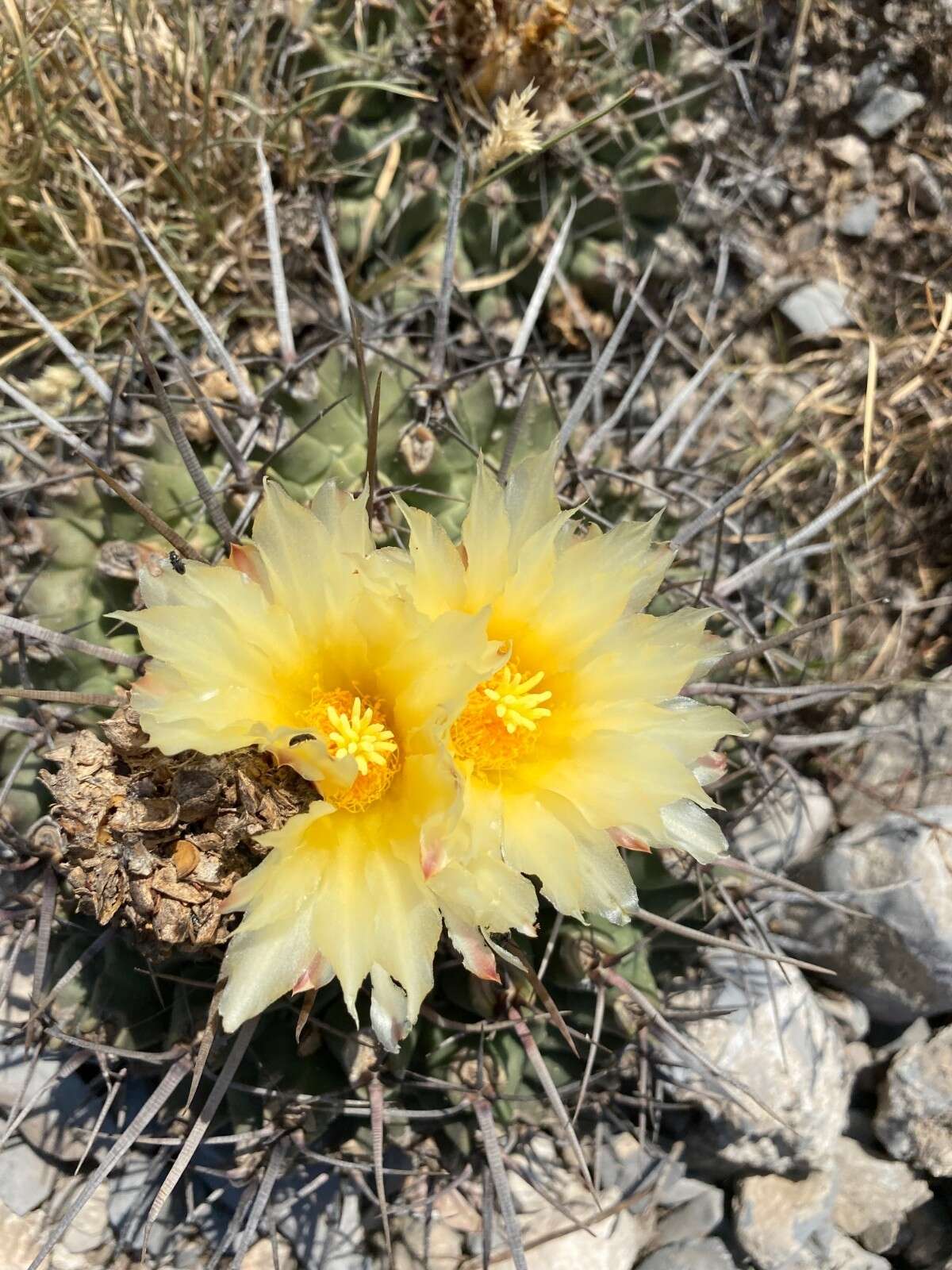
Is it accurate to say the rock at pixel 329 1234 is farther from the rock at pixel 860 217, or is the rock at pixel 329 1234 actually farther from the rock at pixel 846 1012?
the rock at pixel 860 217

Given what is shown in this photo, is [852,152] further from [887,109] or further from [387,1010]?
[387,1010]

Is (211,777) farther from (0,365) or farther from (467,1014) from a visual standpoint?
(0,365)

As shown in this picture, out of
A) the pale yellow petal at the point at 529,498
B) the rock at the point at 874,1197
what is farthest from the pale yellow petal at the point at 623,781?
the rock at the point at 874,1197

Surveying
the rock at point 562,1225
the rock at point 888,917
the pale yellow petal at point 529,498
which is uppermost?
the pale yellow petal at point 529,498

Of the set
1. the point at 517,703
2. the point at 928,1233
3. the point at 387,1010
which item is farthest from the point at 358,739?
the point at 928,1233

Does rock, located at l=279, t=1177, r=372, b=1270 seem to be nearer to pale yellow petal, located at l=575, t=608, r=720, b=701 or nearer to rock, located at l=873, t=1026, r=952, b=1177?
rock, located at l=873, t=1026, r=952, b=1177
